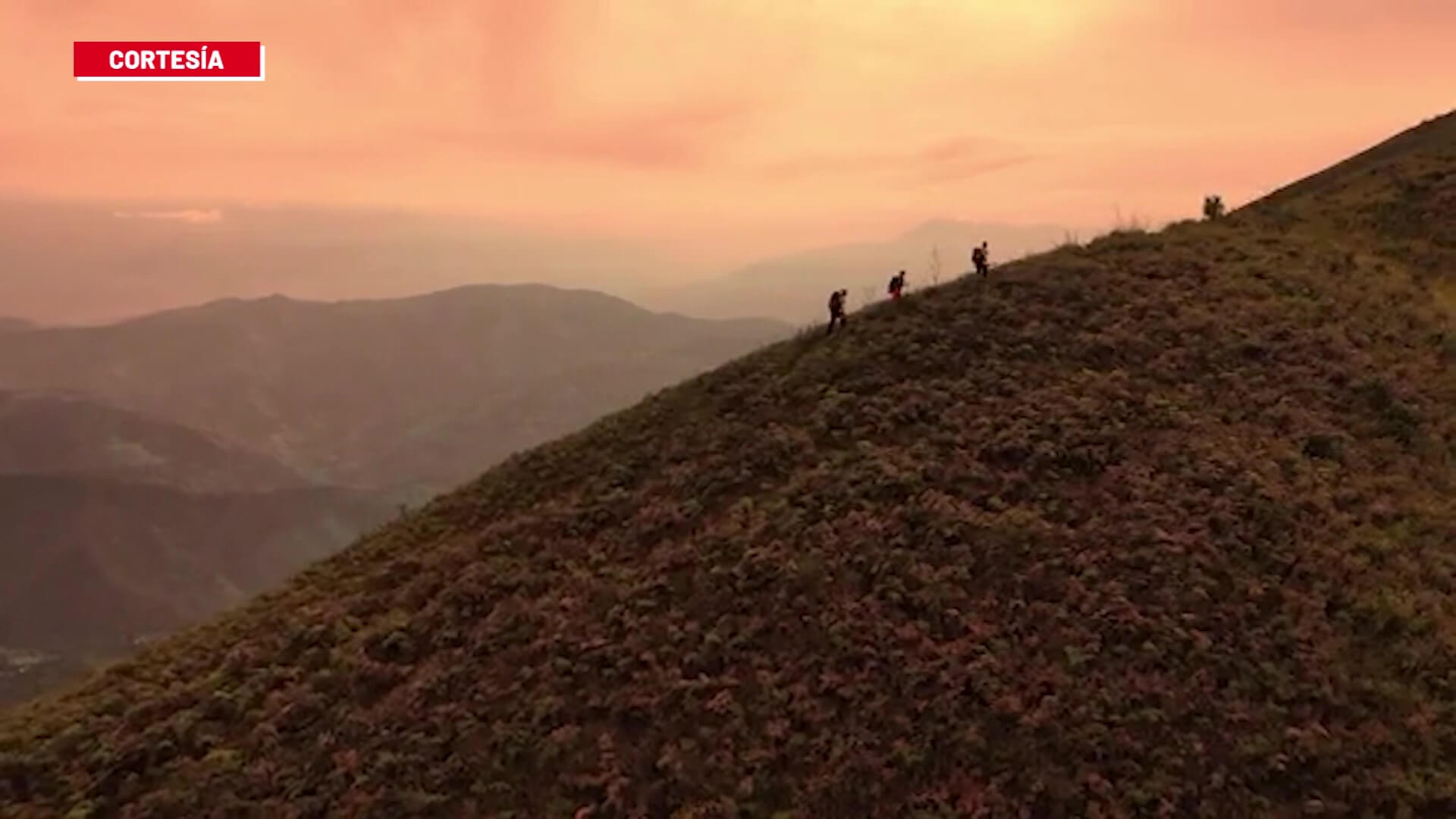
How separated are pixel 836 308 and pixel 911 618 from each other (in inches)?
597

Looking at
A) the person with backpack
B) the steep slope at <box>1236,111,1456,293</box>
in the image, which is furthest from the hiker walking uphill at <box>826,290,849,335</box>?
the steep slope at <box>1236,111,1456,293</box>

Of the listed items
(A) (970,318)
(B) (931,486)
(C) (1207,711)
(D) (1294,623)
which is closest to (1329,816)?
(C) (1207,711)

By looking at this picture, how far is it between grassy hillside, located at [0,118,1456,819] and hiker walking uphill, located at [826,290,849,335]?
259 centimetres

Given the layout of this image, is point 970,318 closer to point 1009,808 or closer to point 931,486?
point 931,486

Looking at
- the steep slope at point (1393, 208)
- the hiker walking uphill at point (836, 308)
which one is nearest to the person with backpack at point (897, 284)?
the hiker walking uphill at point (836, 308)

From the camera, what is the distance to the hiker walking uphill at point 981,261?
3277 cm

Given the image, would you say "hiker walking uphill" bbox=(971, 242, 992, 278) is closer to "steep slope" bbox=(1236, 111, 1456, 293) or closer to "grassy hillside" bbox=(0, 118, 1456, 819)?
"grassy hillside" bbox=(0, 118, 1456, 819)

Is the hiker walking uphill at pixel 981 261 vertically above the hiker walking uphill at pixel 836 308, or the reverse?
the hiker walking uphill at pixel 981 261

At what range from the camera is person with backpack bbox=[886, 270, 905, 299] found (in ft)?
104

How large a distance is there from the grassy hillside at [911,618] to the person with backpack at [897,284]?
2828 mm

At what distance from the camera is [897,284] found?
3191 centimetres

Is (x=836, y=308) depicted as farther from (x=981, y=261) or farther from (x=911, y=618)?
(x=911, y=618)

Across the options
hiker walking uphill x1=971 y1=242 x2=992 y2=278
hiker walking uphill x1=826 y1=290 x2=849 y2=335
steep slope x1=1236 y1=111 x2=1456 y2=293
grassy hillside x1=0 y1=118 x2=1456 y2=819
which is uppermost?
steep slope x1=1236 y1=111 x2=1456 y2=293

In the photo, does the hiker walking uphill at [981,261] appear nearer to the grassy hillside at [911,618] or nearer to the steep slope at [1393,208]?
the grassy hillside at [911,618]
